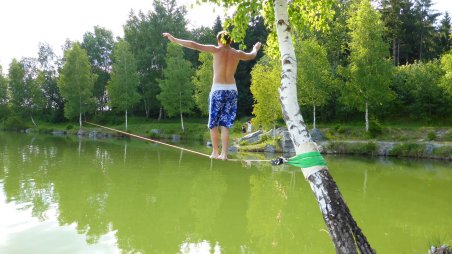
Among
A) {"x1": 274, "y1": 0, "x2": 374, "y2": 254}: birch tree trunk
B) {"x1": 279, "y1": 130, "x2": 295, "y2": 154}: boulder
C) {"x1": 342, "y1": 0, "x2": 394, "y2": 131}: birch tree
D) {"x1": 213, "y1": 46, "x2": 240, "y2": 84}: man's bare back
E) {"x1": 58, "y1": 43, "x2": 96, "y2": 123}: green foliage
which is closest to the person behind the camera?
{"x1": 274, "y1": 0, "x2": 374, "y2": 254}: birch tree trunk

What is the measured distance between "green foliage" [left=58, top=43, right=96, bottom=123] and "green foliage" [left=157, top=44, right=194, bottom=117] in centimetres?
1170

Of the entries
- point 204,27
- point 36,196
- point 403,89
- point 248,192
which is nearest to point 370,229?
point 248,192

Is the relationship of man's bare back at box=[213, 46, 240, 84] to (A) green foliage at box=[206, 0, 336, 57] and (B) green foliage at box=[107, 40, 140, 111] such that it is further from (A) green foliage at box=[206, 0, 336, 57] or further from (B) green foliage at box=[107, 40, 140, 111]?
(B) green foliage at box=[107, 40, 140, 111]

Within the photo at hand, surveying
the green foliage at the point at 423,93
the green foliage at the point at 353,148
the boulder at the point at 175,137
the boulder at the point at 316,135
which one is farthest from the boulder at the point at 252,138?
the green foliage at the point at 423,93

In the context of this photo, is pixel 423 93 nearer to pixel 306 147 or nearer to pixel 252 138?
pixel 252 138

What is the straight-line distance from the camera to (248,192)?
1251cm

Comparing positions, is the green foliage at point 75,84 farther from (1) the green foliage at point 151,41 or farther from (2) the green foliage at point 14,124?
(2) the green foliage at point 14,124

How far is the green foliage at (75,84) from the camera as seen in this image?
44125mm

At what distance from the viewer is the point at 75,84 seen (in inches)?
1741

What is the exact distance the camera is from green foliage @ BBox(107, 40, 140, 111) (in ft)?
135

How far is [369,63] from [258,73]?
8249 mm

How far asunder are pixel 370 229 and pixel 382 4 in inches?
1438

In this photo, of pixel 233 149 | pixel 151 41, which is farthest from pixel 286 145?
pixel 151 41

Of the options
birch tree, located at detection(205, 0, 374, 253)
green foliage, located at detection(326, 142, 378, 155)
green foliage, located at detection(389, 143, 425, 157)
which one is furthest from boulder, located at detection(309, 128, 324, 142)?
birch tree, located at detection(205, 0, 374, 253)
